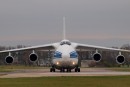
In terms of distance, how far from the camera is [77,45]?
39.8 m

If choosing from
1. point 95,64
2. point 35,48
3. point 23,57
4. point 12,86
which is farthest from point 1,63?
point 12,86

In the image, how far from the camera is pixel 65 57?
35.6 metres

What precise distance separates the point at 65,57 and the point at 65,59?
237 mm

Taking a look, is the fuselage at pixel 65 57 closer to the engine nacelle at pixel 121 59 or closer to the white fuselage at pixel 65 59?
the white fuselage at pixel 65 59

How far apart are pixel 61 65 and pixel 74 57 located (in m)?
1.48

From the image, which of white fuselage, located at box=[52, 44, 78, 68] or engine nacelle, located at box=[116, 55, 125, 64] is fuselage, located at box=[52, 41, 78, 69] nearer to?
white fuselage, located at box=[52, 44, 78, 68]

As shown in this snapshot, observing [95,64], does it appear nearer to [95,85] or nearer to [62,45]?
[62,45]

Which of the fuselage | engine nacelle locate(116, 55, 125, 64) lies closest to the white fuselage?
the fuselage

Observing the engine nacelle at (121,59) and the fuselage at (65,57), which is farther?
the engine nacelle at (121,59)

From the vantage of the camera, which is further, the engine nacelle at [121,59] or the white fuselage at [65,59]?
the engine nacelle at [121,59]

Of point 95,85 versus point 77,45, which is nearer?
point 95,85

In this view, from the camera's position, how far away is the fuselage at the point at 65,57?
35719 millimetres

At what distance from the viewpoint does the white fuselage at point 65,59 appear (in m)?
35.7

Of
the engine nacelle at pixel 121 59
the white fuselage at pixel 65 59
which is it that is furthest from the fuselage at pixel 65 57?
the engine nacelle at pixel 121 59
